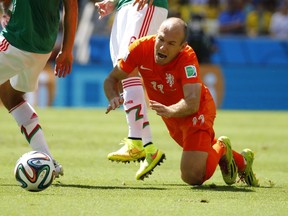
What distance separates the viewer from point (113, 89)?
7.61 metres

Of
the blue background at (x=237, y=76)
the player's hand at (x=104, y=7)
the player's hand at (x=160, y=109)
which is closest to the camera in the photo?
the player's hand at (x=160, y=109)

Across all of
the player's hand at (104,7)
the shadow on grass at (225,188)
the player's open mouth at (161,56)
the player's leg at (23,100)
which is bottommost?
the shadow on grass at (225,188)

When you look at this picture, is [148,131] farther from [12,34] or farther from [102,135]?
[102,135]

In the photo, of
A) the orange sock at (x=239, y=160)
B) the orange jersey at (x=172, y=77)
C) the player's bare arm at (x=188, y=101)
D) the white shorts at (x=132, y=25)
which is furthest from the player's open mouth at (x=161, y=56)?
the orange sock at (x=239, y=160)

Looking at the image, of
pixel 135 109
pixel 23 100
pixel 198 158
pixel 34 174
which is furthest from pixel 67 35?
pixel 198 158

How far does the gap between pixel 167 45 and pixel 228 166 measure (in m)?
1.39

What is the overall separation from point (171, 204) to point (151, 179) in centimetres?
194

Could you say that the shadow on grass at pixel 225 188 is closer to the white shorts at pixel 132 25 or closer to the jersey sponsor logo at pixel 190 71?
the jersey sponsor logo at pixel 190 71

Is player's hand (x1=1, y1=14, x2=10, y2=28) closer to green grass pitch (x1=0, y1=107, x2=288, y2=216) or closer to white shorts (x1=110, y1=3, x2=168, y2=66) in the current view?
white shorts (x1=110, y1=3, x2=168, y2=66)

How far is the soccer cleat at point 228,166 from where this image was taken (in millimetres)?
8047

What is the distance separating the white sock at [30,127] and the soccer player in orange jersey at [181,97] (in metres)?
0.90

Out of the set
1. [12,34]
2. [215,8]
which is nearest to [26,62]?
[12,34]

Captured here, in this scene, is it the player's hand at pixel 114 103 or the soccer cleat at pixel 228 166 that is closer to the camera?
the player's hand at pixel 114 103

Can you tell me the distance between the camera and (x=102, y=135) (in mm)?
13609
